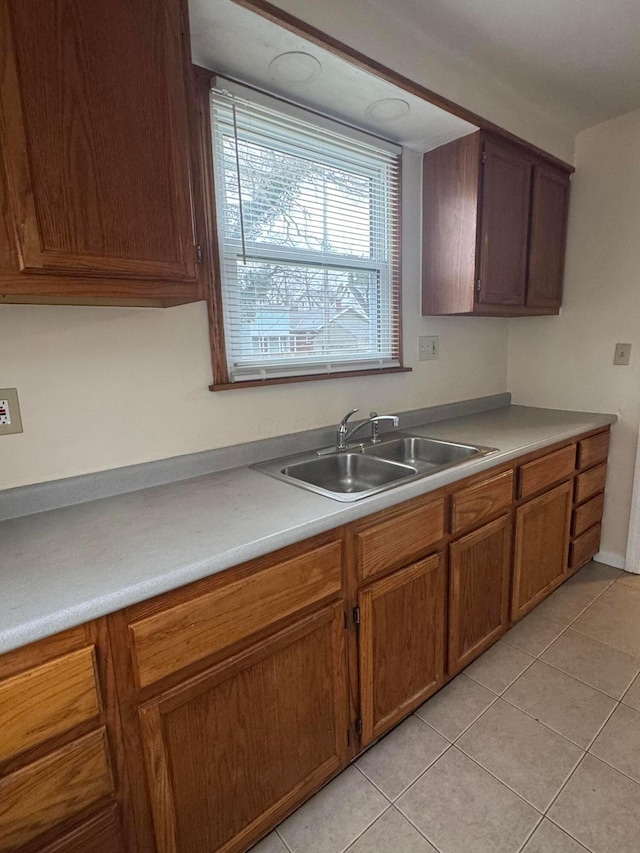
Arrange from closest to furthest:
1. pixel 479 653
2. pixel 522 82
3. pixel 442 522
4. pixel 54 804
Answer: pixel 54 804 → pixel 442 522 → pixel 479 653 → pixel 522 82

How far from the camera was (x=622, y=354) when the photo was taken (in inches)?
94.3

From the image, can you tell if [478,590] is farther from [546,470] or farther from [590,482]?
[590,482]

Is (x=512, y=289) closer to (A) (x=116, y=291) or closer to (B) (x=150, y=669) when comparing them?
(A) (x=116, y=291)

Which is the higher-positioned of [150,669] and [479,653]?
[150,669]

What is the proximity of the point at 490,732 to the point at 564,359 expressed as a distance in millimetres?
1980

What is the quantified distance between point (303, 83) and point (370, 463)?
135cm

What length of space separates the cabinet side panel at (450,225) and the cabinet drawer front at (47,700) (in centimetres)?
193

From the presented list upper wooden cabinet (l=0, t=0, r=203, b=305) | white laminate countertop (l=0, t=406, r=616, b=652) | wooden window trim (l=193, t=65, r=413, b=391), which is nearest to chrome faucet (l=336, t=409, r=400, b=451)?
wooden window trim (l=193, t=65, r=413, b=391)

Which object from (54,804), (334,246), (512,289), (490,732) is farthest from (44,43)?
(490,732)

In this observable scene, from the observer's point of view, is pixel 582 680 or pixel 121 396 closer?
pixel 121 396

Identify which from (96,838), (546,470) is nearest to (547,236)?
(546,470)

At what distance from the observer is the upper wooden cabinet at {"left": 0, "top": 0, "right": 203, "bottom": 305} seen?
87 cm

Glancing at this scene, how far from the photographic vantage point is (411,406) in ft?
7.41

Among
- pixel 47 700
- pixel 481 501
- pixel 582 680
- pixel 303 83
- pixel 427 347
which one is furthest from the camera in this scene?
pixel 427 347
